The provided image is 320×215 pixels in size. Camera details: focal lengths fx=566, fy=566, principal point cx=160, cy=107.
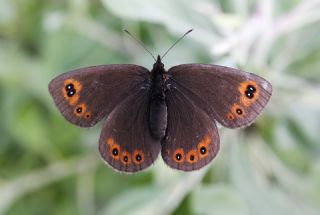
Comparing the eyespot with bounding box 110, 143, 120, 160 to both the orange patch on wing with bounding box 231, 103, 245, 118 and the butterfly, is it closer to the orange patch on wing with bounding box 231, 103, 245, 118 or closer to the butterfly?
the butterfly

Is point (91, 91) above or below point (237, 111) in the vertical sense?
above

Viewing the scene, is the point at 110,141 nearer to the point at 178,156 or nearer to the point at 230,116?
the point at 178,156

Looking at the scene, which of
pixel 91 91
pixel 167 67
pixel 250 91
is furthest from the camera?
pixel 167 67

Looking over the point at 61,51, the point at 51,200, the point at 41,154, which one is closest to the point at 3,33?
the point at 61,51

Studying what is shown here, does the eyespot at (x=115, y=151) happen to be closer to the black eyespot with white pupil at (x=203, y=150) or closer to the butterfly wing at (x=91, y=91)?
the butterfly wing at (x=91, y=91)

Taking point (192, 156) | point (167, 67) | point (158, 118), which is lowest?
point (192, 156)

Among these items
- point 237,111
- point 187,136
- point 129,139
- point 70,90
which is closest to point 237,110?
point 237,111

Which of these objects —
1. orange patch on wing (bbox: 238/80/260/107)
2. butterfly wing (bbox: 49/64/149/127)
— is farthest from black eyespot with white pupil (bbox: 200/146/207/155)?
butterfly wing (bbox: 49/64/149/127)

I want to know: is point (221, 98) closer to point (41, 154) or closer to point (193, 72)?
point (193, 72)
